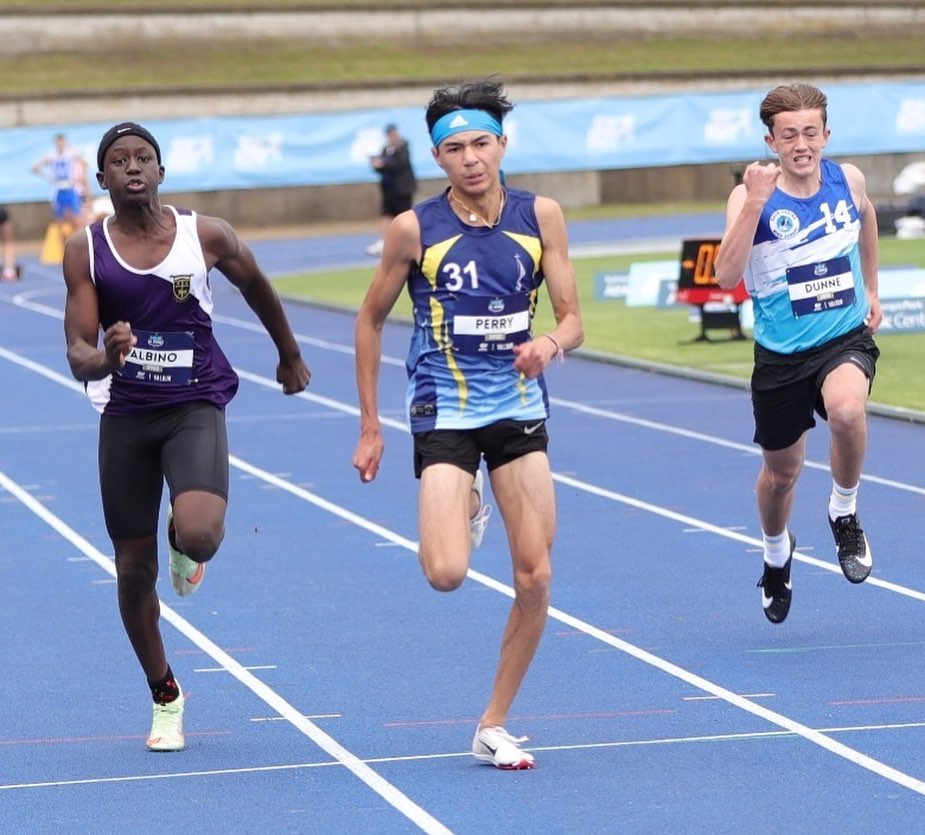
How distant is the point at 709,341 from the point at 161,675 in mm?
13352

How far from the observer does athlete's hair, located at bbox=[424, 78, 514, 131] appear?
6172 millimetres

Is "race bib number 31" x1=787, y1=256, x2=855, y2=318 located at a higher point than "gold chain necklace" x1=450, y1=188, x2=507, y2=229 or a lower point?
lower

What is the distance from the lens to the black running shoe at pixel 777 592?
313 inches

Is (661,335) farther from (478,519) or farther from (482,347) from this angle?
(482,347)

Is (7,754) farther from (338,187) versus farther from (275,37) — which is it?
(275,37)

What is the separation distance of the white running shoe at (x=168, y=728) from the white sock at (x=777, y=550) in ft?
8.33

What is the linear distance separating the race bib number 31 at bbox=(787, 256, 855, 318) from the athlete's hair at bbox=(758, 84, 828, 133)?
1.71ft

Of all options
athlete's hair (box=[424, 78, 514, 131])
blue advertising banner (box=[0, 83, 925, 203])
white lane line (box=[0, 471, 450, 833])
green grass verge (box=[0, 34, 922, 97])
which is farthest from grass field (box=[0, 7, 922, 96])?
athlete's hair (box=[424, 78, 514, 131])

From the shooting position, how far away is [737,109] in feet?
136

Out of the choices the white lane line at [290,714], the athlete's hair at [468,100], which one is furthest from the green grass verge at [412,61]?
the athlete's hair at [468,100]

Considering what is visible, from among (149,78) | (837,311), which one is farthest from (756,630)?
(149,78)

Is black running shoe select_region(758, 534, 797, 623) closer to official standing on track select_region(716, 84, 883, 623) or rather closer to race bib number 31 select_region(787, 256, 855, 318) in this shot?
official standing on track select_region(716, 84, 883, 623)

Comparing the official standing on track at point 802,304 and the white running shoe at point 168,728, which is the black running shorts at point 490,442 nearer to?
the white running shoe at point 168,728

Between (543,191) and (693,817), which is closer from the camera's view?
(693,817)
